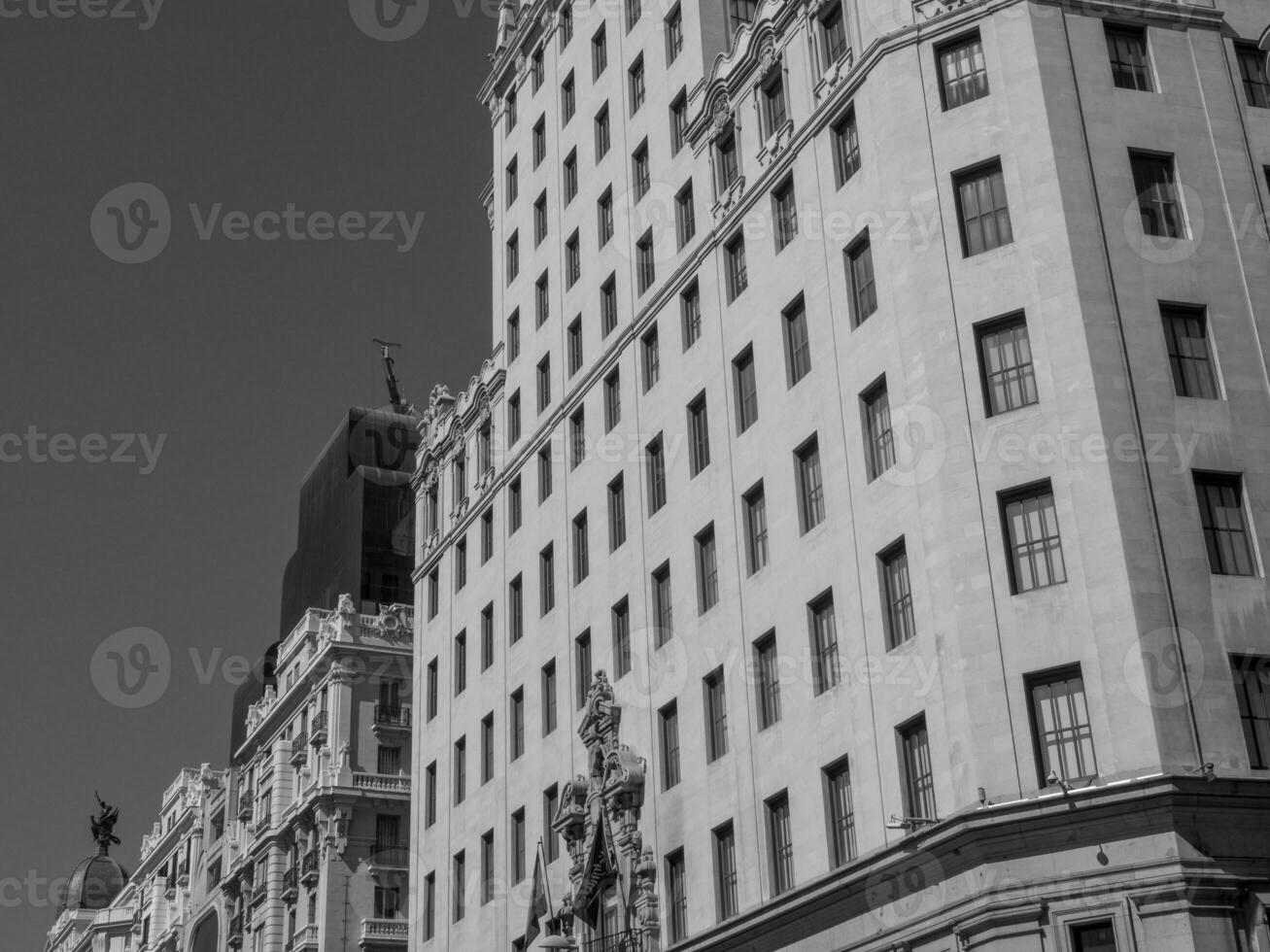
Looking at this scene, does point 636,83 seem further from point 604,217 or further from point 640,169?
point 604,217

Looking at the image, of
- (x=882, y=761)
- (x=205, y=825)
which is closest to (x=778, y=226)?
(x=882, y=761)

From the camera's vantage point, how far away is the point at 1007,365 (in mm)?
39156

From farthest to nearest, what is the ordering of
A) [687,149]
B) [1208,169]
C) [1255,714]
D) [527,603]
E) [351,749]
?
[351,749] → [527,603] → [687,149] → [1208,169] → [1255,714]

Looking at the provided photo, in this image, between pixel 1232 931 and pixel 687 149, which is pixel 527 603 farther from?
pixel 1232 931

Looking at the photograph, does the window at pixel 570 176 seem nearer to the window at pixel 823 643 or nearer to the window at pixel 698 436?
the window at pixel 698 436

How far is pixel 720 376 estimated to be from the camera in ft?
163

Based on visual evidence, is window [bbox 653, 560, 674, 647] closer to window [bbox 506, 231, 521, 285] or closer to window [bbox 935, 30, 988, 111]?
window [bbox 935, 30, 988, 111]

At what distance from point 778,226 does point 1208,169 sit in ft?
39.5

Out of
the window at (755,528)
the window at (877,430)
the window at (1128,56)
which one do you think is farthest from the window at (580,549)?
the window at (1128,56)

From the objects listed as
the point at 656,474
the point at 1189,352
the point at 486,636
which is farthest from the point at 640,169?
the point at 1189,352

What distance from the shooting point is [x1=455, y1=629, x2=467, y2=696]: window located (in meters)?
66.2

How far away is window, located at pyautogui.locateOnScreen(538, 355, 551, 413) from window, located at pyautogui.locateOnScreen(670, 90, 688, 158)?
1090cm

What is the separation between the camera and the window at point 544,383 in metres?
63.2

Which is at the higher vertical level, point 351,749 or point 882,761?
point 351,749
